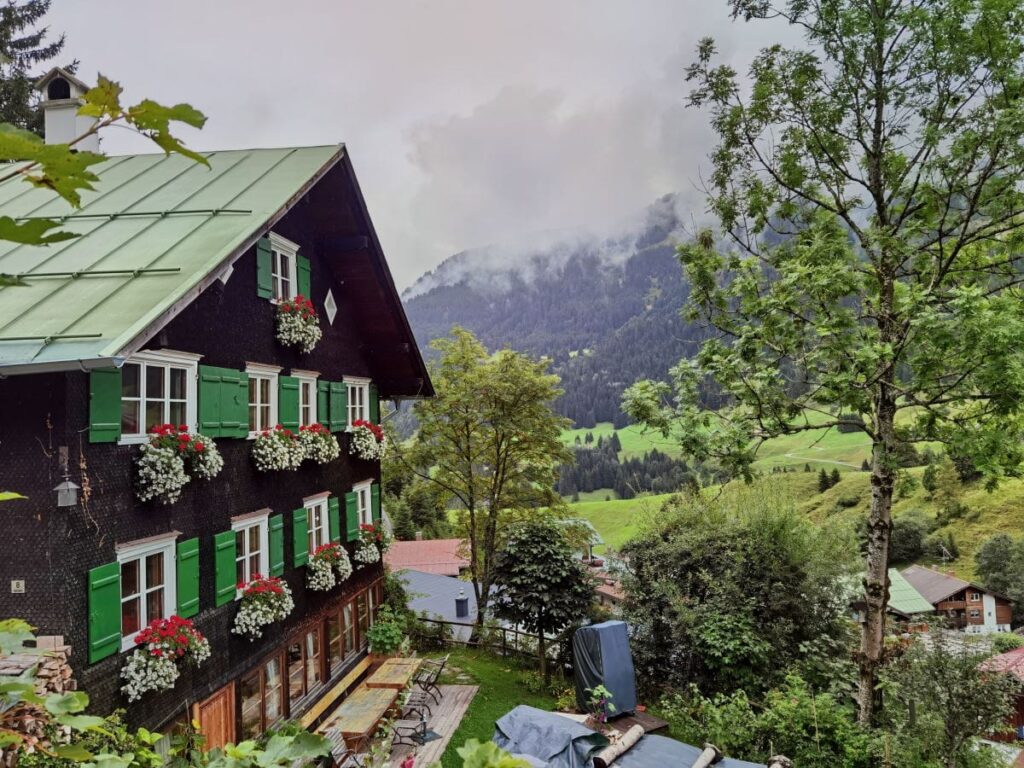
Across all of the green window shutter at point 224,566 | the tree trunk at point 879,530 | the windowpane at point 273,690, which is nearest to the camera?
the green window shutter at point 224,566

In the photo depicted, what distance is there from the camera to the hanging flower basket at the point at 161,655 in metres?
8.45

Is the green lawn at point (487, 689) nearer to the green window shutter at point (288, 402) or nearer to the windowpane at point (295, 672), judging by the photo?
the windowpane at point (295, 672)

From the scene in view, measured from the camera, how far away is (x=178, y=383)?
9.88 m

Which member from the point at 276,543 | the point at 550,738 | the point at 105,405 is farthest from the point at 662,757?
the point at 105,405

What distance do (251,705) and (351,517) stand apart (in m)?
5.00

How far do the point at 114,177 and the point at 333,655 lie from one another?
1097 centimetres

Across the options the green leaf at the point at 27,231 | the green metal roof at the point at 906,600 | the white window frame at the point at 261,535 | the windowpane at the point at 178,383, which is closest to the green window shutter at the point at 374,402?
the white window frame at the point at 261,535

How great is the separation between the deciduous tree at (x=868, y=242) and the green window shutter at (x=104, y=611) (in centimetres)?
806

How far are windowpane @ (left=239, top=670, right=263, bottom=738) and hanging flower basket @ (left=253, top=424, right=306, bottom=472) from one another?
3.54 m

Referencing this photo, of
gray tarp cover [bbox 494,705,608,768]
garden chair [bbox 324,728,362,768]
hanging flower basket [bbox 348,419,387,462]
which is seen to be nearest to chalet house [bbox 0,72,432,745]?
hanging flower basket [bbox 348,419,387,462]

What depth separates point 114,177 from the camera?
1328 cm

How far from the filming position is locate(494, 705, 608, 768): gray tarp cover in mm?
10797

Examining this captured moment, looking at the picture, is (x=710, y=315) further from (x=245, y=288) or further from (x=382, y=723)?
(x=382, y=723)

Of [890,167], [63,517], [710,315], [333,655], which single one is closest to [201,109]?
[63,517]
